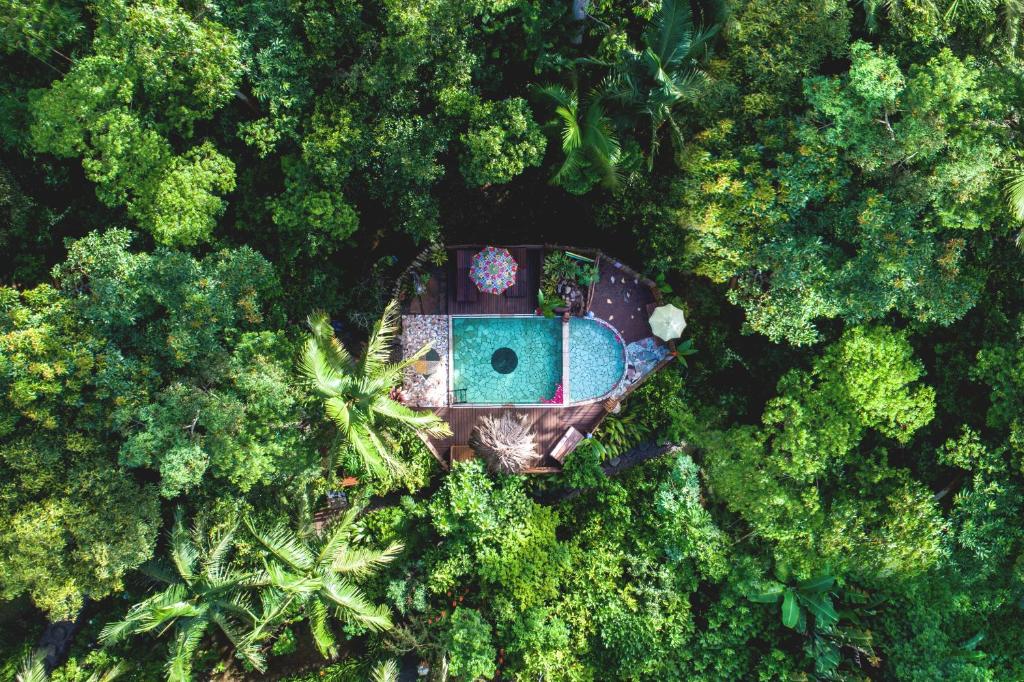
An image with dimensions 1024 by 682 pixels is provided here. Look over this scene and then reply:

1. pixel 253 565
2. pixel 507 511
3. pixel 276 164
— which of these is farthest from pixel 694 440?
pixel 276 164

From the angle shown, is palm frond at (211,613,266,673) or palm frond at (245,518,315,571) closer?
palm frond at (245,518,315,571)

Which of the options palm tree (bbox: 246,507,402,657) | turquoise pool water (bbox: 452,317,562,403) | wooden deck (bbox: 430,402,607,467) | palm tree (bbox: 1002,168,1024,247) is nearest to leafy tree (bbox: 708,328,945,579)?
palm tree (bbox: 1002,168,1024,247)

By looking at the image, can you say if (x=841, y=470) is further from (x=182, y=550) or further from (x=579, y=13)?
(x=182, y=550)

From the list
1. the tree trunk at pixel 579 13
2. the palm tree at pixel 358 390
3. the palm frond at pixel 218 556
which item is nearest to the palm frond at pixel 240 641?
the palm frond at pixel 218 556

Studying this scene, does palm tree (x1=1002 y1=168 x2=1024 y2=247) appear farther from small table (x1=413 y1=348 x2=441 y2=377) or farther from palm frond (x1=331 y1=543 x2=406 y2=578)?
palm frond (x1=331 y1=543 x2=406 y2=578)

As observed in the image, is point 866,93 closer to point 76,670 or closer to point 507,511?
point 507,511

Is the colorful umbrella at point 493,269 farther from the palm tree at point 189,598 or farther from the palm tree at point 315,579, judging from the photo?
the palm tree at point 189,598
